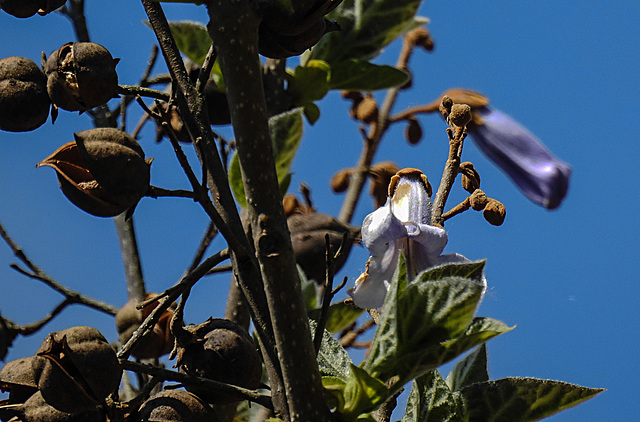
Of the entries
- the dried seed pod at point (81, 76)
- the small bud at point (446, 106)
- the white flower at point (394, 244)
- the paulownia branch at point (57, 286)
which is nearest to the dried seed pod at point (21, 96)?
the dried seed pod at point (81, 76)

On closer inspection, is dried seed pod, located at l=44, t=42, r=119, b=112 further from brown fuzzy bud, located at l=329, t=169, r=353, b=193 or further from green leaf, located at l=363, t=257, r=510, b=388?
brown fuzzy bud, located at l=329, t=169, r=353, b=193

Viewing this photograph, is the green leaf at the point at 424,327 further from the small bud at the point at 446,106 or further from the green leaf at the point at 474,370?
the small bud at the point at 446,106

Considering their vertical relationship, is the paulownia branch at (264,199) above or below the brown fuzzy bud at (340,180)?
below

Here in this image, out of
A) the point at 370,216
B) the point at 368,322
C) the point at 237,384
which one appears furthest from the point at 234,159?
the point at 368,322

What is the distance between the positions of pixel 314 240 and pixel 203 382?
0.62m

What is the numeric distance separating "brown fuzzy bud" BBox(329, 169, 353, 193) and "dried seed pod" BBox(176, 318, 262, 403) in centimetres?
121

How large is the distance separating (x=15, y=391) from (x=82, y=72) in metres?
0.33

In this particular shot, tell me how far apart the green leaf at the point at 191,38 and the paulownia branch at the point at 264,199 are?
70cm

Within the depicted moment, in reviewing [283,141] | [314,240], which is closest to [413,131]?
[314,240]

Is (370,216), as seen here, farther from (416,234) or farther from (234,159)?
(234,159)

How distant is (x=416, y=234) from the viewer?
0.95 metres

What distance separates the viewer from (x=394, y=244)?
1005 millimetres

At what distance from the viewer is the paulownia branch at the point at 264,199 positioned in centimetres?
71

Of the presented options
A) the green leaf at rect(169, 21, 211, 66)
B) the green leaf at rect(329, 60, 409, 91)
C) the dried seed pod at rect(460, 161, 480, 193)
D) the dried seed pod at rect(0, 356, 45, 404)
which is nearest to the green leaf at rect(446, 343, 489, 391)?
the dried seed pod at rect(460, 161, 480, 193)
